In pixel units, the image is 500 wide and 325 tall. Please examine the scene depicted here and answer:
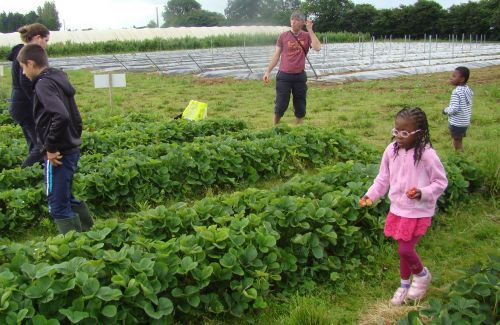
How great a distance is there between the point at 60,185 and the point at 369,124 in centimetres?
608

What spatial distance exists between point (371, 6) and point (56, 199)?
2321 inches

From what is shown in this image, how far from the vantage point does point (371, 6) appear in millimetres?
57688

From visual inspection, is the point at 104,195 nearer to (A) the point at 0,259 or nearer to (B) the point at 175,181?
(B) the point at 175,181

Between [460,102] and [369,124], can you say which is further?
[369,124]

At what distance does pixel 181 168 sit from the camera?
5.52m

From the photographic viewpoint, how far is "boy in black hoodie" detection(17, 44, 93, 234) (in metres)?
3.60

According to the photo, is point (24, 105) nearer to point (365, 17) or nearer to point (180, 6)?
point (365, 17)

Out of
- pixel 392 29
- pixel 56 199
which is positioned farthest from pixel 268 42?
pixel 392 29

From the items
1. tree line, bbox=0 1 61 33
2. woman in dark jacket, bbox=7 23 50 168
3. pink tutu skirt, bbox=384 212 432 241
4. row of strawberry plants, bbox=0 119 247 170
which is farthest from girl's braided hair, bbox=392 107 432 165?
tree line, bbox=0 1 61 33

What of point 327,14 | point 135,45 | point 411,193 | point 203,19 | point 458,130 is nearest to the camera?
point 411,193

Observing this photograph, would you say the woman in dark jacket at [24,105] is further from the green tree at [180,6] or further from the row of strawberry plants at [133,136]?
the green tree at [180,6]

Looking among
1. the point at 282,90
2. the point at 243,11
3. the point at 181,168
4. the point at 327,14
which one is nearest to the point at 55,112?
the point at 181,168

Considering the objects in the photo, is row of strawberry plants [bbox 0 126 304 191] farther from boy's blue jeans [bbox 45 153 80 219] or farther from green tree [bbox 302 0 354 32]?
green tree [bbox 302 0 354 32]

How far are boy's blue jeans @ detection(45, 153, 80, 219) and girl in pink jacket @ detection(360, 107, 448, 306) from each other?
2214mm
